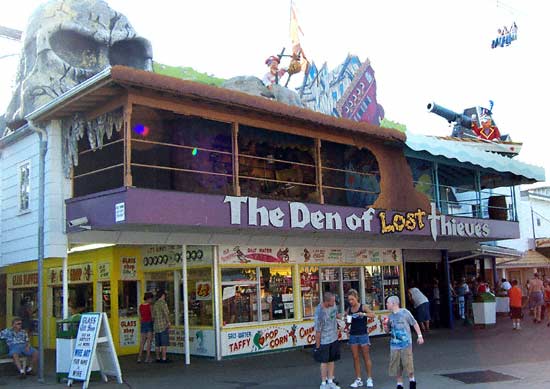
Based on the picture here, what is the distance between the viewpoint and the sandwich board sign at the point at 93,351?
10984mm

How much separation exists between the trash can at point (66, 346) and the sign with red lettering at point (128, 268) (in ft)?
13.1

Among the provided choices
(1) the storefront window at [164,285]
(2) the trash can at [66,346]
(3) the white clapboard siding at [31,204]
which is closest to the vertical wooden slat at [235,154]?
(3) the white clapboard siding at [31,204]

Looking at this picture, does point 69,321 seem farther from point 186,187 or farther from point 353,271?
point 353,271

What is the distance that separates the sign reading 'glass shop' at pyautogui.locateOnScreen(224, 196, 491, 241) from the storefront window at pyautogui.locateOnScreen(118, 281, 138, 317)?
191 inches

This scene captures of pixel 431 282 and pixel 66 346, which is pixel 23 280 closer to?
pixel 66 346

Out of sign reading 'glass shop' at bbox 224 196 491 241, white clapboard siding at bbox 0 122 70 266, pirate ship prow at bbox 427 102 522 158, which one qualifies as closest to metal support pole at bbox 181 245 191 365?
sign reading 'glass shop' at bbox 224 196 491 241

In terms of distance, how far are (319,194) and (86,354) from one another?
22.3 ft

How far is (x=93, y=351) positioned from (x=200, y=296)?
4.18 metres

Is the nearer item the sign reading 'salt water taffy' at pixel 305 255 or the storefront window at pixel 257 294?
the storefront window at pixel 257 294

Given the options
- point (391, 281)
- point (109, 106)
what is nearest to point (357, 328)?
point (109, 106)

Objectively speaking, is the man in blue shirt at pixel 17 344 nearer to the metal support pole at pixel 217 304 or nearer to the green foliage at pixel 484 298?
the metal support pole at pixel 217 304

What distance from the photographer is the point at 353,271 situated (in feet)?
59.9

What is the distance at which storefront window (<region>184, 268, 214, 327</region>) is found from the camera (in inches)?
575

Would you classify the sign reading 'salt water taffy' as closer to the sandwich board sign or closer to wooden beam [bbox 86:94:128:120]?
the sandwich board sign
